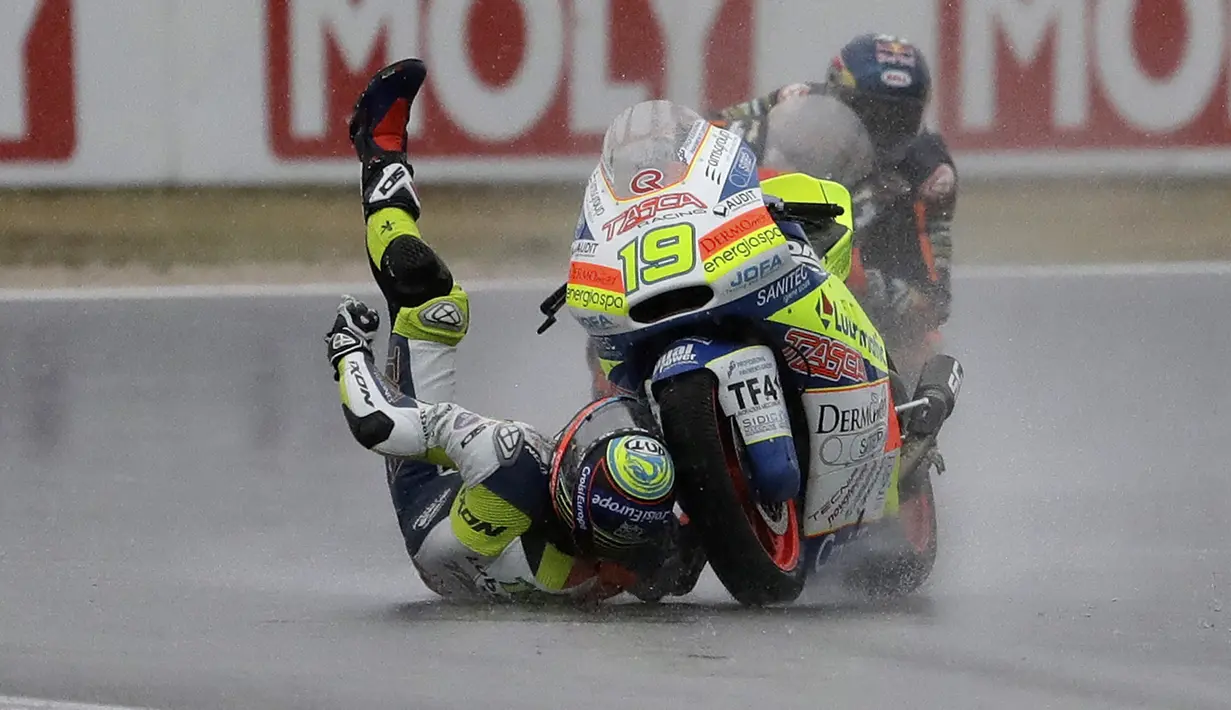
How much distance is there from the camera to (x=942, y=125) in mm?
9805

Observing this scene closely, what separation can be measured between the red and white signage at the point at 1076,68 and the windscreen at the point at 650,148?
5.38 metres

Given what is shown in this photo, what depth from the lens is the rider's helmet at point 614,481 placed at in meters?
4.08

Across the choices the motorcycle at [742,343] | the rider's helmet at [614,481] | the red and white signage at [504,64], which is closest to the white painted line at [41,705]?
the rider's helmet at [614,481]

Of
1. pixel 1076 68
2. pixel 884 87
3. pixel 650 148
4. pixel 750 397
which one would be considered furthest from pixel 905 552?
pixel 1076 68

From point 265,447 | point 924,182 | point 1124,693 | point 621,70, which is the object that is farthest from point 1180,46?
point 1124,693

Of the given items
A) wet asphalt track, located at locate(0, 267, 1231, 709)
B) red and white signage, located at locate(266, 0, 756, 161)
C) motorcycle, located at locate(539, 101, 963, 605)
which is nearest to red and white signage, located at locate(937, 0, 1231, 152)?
red and white signage, located at locate(266, 0, 756, 161)

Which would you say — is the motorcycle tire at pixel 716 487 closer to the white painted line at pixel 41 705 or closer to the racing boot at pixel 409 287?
the racing boot at pixel 409 287

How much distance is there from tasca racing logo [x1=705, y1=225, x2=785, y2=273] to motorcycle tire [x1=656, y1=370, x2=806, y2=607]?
202 millimetres

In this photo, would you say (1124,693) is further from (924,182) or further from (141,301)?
(141,301)

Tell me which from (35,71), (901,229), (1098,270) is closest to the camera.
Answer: (901,229)

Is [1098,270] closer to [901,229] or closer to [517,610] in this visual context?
[901,229]

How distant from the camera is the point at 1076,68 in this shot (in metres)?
9.73

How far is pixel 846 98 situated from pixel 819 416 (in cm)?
165

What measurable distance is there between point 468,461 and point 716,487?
0.56 meters
